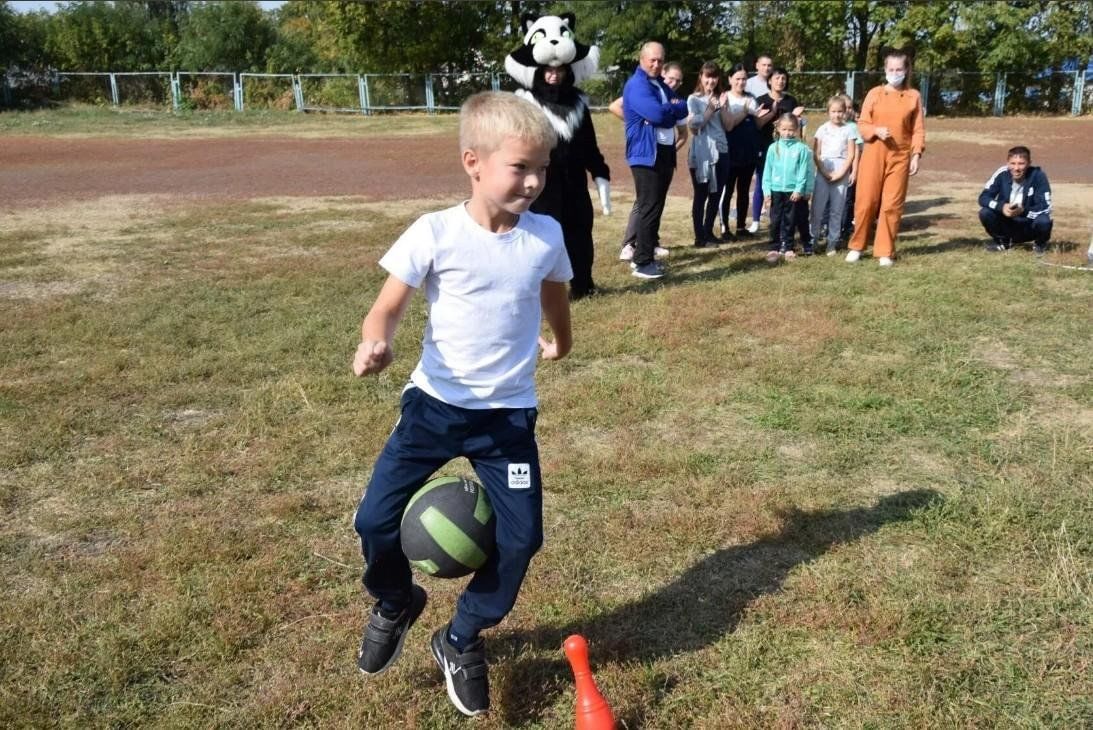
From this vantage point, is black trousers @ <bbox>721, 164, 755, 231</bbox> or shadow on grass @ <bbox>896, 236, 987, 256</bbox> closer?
shadow on grass @ <bbox>896, 236, 987, 256</bbox>

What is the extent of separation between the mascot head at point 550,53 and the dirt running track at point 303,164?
24.5 ft

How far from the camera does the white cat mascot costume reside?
7.57 meters

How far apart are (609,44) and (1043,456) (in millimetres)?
37380

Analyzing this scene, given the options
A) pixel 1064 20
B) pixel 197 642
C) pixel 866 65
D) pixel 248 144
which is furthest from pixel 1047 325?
pixel 866 65

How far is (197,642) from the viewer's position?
345 cm

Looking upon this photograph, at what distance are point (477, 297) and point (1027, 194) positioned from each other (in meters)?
8.71

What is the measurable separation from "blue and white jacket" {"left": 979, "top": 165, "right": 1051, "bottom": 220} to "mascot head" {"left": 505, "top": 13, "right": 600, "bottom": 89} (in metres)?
4.79

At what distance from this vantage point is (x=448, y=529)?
299cm

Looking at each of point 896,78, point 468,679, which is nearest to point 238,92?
point 896,78

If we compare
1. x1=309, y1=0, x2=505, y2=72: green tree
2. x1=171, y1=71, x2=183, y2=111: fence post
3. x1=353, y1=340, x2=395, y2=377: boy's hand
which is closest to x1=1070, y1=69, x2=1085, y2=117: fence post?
x1=309, y1=0, x2=505, y2=72: green tree

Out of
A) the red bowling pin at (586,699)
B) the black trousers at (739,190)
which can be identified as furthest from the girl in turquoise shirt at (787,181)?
the red bowling pin at (586,699)

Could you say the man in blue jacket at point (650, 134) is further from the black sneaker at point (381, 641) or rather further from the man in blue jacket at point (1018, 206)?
the black sneaker at point (381, 641)

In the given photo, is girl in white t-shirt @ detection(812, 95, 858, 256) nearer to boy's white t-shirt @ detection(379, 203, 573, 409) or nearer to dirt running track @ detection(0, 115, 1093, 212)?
dirt running track @ detection(0, 115, 1093, 212)

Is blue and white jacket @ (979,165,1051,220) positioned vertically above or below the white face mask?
below
